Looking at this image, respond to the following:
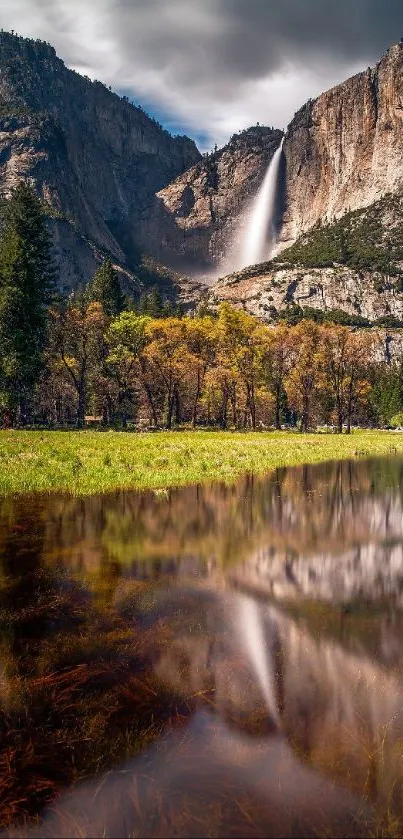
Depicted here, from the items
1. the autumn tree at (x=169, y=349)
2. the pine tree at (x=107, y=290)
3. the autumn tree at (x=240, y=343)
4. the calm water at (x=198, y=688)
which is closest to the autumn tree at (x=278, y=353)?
the autumn tree at (x=240, y=343)

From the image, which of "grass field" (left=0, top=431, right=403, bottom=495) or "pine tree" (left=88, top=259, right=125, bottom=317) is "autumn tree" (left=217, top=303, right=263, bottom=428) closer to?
"pine tree" (left=88, top=259, right=125, bottom=317)

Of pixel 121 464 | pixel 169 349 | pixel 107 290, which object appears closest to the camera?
pixel 121 464

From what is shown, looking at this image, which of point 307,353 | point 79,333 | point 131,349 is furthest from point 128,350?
point 307,353

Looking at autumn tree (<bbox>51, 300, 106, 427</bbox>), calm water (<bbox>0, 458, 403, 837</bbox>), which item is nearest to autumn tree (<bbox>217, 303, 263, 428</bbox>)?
autumn tree (<bbox>51, 300, 106, 427</bbox>)

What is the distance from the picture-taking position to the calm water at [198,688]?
3.73 meters

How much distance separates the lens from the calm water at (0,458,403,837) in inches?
147

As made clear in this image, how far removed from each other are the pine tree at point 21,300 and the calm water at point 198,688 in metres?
43.2

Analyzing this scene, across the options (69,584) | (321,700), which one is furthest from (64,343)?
(321,700)

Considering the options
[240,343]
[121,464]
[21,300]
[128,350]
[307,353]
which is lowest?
[121,464]

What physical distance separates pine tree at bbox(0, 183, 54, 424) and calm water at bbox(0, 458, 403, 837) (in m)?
43.2

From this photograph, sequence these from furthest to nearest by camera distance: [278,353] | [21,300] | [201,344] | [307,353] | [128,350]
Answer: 1. [201,344]
2. [307,353]
3. [278,353]
4. [128,350]
5. [21,300]

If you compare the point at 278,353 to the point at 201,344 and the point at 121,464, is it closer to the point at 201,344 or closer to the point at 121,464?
the point at 201,344

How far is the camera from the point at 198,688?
17.3ft

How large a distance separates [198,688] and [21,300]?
52.2m
